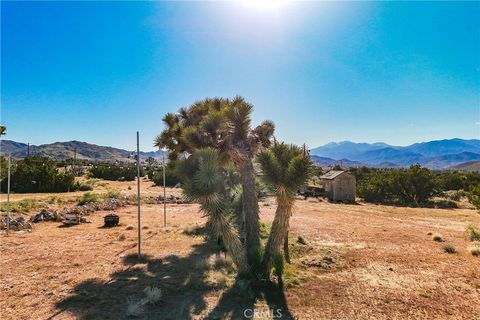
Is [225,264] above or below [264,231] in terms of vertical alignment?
below

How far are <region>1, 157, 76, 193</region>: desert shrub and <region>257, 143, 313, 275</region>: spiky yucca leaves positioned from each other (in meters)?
29.3

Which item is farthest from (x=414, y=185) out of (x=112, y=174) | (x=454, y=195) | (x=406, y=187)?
(x=112, y=174)

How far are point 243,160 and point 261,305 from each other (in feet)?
14.0

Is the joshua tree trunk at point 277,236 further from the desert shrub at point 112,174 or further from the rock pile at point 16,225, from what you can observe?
the desert shrub at point 112,174

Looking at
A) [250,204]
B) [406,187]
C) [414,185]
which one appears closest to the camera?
[250,204]

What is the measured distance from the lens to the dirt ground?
7230 mm

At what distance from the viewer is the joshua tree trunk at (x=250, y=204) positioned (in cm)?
1016

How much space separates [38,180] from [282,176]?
101 feet

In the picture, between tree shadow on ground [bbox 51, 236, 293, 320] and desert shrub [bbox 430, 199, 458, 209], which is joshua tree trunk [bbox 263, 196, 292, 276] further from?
desert shrub [bbox 430, 199, 458, 209]

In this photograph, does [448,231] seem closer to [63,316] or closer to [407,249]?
[407,249]

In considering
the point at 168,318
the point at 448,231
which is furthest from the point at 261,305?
the point at 448,231

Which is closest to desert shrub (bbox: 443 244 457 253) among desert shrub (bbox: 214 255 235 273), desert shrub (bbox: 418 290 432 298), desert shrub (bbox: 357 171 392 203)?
desert shrub (bbox: 418 290 432 298)

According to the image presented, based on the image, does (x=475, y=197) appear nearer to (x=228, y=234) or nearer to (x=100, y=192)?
(x=228, y=234)

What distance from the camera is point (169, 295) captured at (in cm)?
808
